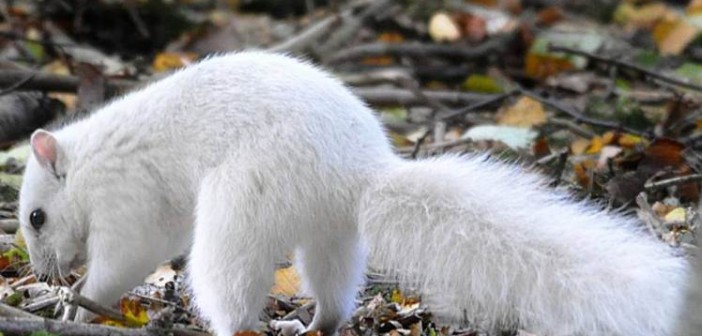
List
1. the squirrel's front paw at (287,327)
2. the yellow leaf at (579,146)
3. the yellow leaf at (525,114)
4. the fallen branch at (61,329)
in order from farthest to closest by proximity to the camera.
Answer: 1. the yellow leaf at (525,114)
2. the yellow leaf at (579,146)
3. the squirrel's front paw at (287,327)
4. the fallen branch at (61,329)

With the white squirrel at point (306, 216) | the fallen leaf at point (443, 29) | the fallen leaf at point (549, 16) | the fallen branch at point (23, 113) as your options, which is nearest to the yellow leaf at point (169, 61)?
the fallen branch at point (23, 113)

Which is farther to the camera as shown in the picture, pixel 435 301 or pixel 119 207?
pixel 119 207

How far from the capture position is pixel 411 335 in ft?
12.6

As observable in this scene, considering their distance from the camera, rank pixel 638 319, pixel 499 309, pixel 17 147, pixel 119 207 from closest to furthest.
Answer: pixel 638 319 < pixel 499 309 < pixel 119 207 < pixel 17 147

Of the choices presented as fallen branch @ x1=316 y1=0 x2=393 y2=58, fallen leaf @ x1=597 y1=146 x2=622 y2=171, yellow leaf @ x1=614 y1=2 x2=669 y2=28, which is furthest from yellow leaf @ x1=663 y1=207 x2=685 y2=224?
yellow leaf @ x1=614 y1=2 x2=669 y2=28

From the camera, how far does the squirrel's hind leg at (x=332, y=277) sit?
377 cm

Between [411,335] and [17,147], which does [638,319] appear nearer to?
[411,335]

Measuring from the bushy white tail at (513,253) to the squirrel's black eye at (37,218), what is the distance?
3.28ft

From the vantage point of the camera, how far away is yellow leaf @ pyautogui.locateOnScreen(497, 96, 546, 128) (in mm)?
6406

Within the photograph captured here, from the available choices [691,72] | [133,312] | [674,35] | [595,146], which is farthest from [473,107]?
[133,312]

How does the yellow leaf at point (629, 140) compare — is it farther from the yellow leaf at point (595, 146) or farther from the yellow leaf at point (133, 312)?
the yellow leaf at point (133, 312)

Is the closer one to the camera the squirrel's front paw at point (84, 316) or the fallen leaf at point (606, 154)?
the squirrel's front paw at point (84, 316)

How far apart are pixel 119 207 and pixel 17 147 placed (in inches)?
88.0

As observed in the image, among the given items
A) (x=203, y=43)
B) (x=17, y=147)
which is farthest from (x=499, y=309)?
(x=203, y=43)
